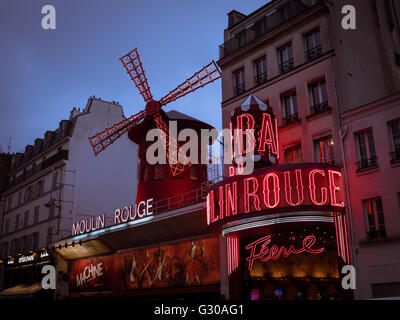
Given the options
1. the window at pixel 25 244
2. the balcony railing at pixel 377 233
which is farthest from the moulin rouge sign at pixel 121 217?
the balcony railing at pixel 377 233

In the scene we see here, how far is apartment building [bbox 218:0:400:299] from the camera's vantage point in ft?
29.8

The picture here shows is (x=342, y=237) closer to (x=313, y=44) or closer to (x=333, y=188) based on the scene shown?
(x=333, y=188)

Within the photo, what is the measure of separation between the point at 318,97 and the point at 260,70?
2377 millimetres

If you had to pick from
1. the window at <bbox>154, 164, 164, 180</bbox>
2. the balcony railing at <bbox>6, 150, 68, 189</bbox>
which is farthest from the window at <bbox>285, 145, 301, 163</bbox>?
the balcony railing at <bbox>6, 150, 68, 189</bbox>

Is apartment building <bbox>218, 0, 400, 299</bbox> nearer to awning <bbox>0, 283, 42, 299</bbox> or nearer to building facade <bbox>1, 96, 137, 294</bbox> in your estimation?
building facade <bbox>1, 96, 137, 294</bbox>

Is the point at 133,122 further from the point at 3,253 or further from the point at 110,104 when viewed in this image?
the point at 3,253

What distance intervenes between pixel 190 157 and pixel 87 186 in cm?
683

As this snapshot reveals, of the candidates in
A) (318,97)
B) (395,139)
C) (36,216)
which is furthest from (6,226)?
(395,139)

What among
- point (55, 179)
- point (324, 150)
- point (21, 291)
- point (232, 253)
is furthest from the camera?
point (55, 179)

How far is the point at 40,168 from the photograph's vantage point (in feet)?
79.2

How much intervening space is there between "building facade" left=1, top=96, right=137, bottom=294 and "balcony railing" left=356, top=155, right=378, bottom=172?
49.6 ft

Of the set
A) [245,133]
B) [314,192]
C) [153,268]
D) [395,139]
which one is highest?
[245,133]

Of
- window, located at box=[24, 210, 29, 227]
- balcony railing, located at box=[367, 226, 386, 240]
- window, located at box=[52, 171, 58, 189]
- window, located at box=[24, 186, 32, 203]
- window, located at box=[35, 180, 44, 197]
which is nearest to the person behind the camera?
balcony railing, located at box=[367, 226, 386, 240]

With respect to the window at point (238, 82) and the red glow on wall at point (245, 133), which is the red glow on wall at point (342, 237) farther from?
the window at point (238, 82)
